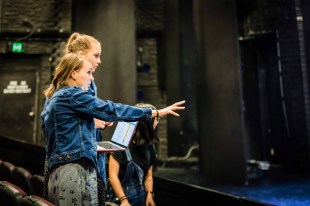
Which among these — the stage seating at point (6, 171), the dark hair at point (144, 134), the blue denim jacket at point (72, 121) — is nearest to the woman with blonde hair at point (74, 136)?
the blue denim jacket at point (72, 121)

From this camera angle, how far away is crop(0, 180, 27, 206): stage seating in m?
1.56

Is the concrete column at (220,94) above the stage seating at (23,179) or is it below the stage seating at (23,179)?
above

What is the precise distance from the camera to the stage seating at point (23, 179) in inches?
87.9

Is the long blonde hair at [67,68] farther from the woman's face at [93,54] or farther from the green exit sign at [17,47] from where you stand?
the green exit sign at [17,47]

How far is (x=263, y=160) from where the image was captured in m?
5.72

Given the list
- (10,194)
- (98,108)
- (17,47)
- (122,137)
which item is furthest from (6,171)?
(17,47)

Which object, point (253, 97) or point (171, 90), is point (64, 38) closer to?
point (171, 90)

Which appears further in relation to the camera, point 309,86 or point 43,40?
point 43,40

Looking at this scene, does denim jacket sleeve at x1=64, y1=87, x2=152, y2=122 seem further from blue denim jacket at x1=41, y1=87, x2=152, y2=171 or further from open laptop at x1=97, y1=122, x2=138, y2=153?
open laptop at x1=97, y1=122, x2=138, y2=153

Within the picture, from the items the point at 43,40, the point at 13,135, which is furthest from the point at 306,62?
the point at 13,135

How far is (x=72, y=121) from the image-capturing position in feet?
4.21

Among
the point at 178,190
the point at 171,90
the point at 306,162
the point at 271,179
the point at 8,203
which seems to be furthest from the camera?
the point at 171,90

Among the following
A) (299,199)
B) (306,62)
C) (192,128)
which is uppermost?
(306,62)

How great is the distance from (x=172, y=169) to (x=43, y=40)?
3847mm
